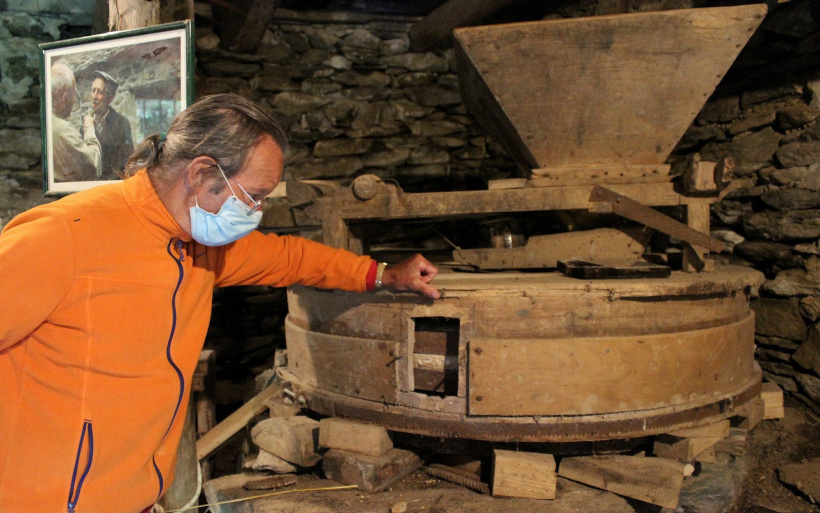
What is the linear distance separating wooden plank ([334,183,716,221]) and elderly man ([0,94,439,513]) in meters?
1.20

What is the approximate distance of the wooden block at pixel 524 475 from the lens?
262cm

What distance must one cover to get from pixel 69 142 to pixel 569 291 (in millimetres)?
2472

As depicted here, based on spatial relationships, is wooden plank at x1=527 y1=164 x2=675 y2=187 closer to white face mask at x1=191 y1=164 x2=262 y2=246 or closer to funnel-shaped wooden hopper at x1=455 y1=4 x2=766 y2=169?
funnel-shaped wooden hopper at x1=455 y1=4 x2=766 y2=169

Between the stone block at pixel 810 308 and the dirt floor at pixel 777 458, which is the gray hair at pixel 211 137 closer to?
the dirt floor at pixel 777 458

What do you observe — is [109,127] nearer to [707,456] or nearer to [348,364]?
[348,364]

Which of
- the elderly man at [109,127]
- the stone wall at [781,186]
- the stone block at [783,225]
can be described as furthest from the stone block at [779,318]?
the elderly man at [109,127]

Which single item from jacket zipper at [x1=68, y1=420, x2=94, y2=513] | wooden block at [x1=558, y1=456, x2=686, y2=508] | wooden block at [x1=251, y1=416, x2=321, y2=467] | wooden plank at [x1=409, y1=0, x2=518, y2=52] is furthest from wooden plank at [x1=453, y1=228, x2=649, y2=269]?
wooden plank at [x1=409, y1=0, x2=518, y2=52]

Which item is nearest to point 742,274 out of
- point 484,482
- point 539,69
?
point 539,69

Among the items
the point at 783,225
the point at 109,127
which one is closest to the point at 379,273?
the point at 109,127

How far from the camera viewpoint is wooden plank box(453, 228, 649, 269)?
10.7 feet

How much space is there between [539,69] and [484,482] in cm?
210

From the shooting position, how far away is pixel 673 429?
→ 9.06 feet

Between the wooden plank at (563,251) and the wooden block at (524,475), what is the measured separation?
3.64 feet

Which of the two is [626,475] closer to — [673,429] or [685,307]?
[673,429]
